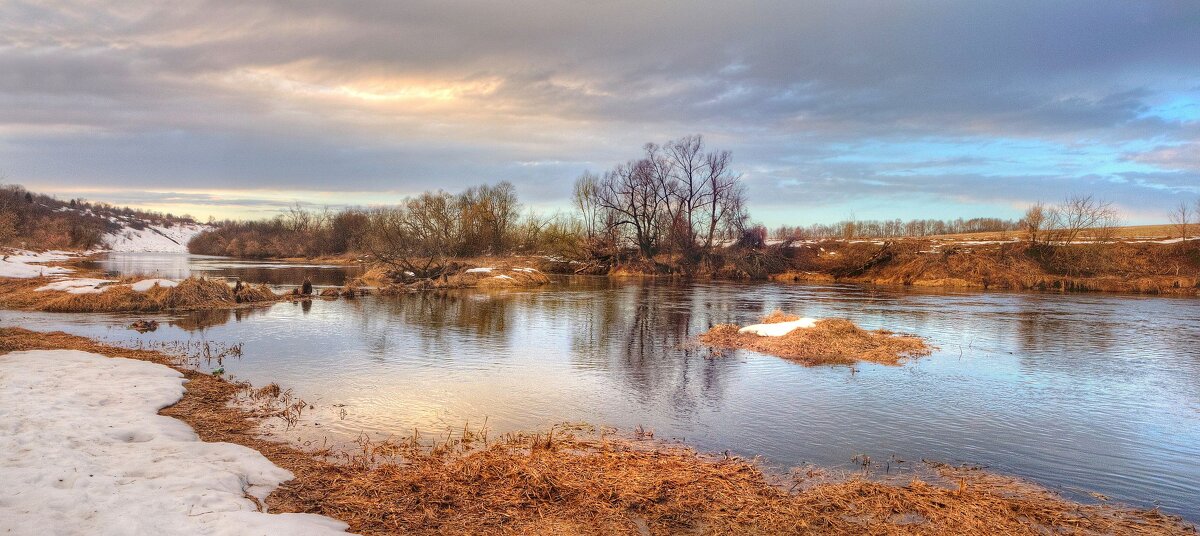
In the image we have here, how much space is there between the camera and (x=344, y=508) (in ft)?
17.9

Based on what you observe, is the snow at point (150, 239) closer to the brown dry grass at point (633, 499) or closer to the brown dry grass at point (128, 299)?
the brown dry grass at point (128, 299)

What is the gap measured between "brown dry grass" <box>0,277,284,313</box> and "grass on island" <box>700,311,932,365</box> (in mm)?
17828

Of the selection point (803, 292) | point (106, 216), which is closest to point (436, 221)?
point (803, 292)

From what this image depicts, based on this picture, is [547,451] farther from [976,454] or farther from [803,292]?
[803,292]

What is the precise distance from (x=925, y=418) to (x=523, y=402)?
20.0ft

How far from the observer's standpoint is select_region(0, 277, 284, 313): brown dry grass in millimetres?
20375

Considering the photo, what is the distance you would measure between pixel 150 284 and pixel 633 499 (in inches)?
912

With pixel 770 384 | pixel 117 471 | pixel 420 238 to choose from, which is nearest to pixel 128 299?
pixel 117 471

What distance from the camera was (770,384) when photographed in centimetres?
1143

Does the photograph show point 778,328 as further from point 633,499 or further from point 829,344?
point 633,499

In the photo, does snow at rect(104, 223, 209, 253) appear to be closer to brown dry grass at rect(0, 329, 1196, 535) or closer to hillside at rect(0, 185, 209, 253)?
hillside at rect(0, 185, 209, 253)

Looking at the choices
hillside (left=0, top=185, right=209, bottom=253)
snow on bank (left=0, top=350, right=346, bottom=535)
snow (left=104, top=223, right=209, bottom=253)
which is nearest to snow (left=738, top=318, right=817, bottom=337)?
snow on bank (left=0, top=350, right=346, bottom=535)

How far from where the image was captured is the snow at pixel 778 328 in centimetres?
1619

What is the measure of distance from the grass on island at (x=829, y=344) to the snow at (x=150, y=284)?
19.0m
